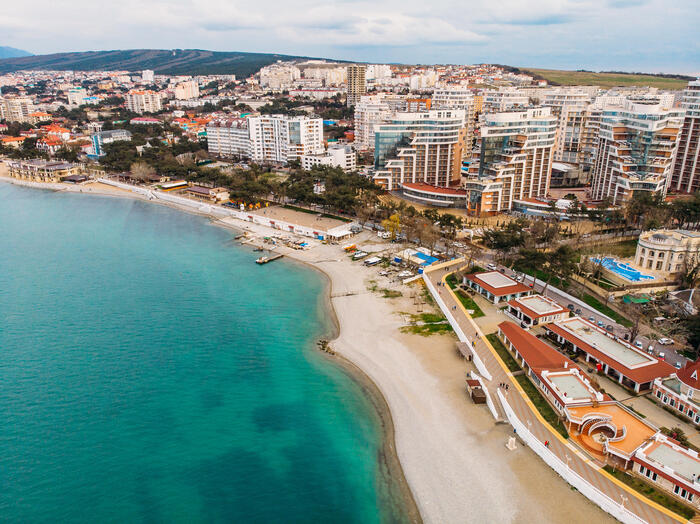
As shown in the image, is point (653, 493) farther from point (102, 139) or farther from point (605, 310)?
point (102, 139)

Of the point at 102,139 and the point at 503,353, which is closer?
the point at 503,353

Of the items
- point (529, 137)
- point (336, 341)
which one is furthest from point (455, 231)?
point (336, 341)

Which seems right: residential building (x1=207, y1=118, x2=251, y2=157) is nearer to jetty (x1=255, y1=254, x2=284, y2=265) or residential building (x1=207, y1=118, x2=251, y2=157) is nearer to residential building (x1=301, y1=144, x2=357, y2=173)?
residential building (x1=301, y1=144, x2=357, y2=173)

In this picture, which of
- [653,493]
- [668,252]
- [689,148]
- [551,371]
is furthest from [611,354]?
[689,148]

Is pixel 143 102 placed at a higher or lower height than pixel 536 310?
higher

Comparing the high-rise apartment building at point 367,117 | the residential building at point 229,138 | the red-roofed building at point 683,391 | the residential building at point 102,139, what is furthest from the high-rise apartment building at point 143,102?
the red-roofed building at point 683,391

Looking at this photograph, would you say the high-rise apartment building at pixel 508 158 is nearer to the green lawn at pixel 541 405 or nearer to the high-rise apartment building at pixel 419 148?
the high-rise apartment building at pixel 419 148

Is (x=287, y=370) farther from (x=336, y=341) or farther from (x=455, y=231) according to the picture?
(x=455, y=231)
